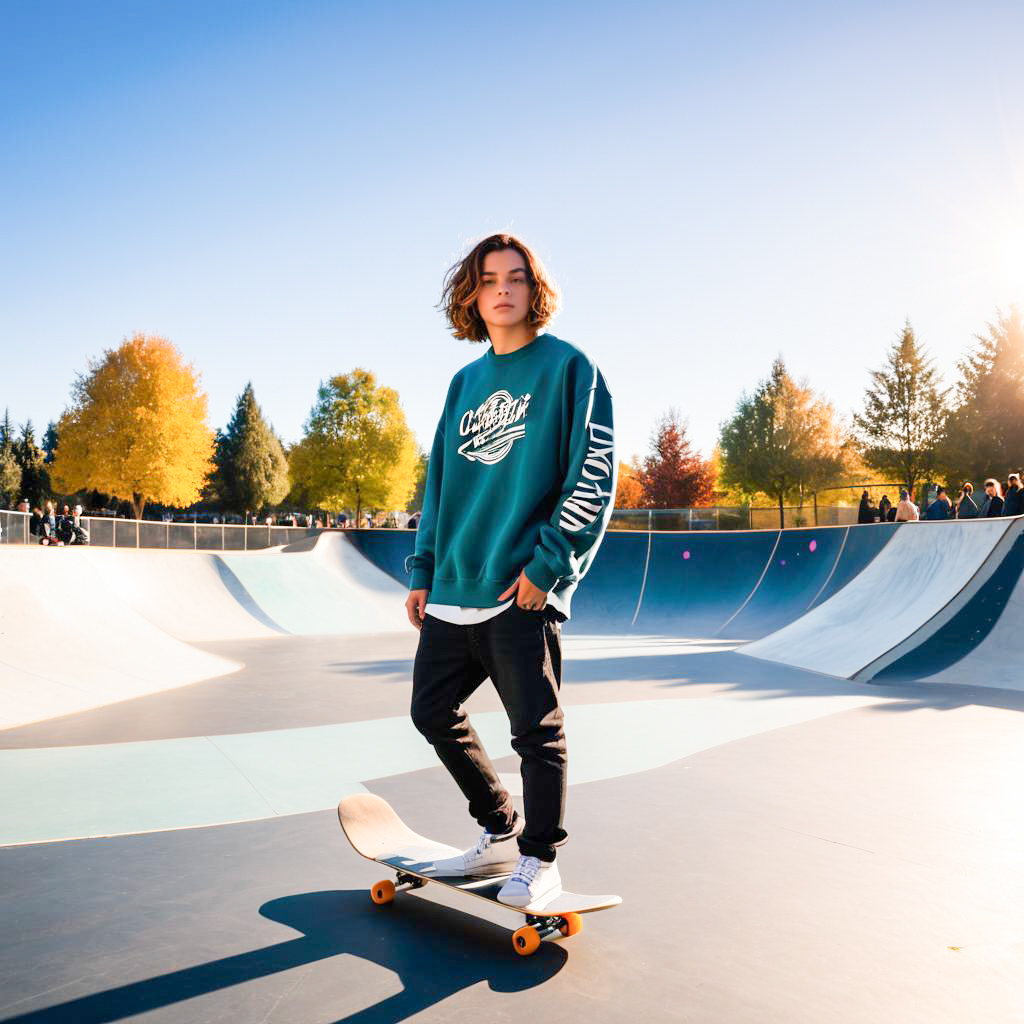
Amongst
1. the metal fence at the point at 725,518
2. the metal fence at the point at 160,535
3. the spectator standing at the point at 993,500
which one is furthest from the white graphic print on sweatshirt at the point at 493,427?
the metal fence at the point at 725,518

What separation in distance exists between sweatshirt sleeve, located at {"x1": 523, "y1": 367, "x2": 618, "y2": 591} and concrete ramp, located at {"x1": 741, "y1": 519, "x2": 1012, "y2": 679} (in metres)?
7.83

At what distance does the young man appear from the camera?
2.73 m

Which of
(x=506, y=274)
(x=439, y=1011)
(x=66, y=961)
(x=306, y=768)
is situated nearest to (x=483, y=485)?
(x=506, y=274)

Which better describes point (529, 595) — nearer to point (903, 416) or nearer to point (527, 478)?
point (527, 478)

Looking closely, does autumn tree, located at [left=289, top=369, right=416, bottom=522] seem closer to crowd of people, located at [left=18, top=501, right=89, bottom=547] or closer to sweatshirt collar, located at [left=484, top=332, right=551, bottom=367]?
crowd of people, located at [left=18, top=501, right=89, bottom=547]

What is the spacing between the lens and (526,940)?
8.51 feet

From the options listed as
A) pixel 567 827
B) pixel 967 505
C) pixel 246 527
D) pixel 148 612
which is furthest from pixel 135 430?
pixel 567 827

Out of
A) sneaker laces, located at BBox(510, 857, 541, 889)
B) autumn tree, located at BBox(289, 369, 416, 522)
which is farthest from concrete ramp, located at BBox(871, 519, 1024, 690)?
autumn tree, located at BBox(289, 369, 416, 522)

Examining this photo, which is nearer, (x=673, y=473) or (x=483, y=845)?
(x=483, y=845)

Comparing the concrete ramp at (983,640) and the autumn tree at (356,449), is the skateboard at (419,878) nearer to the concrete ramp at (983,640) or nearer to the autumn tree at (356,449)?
the concrete ramp at (983,640)

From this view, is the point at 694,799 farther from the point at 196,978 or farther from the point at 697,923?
the point at 196,978

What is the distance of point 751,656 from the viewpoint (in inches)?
470

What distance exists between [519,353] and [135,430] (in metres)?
41.2

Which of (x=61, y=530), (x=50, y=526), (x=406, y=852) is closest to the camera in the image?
(x=406, y=852)
